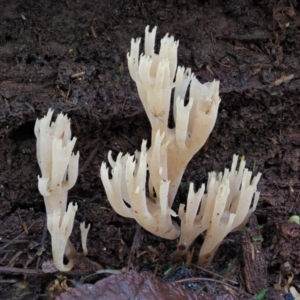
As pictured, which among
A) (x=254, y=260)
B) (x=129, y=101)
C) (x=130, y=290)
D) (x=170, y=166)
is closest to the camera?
(x=130, y=290)

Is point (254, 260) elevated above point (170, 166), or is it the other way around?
point (170, 166)

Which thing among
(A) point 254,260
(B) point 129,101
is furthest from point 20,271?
(A) point 254,260

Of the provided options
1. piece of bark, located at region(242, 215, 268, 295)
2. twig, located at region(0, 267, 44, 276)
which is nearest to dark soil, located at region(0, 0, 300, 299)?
piece of bark, located at region(242, 215, 268, 295)

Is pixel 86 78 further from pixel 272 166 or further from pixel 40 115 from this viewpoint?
pixel 272 166

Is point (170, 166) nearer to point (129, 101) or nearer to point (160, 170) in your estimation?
point (160, 170)

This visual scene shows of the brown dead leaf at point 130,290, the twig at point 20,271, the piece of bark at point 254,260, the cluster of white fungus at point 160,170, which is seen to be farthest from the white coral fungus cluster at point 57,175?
the piece of bark at point 254,260

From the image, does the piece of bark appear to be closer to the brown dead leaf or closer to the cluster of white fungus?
the cluster of white fungus

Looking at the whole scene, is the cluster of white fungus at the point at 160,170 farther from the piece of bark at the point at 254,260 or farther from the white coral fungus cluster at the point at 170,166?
the piece of bark at the point at 254,260
